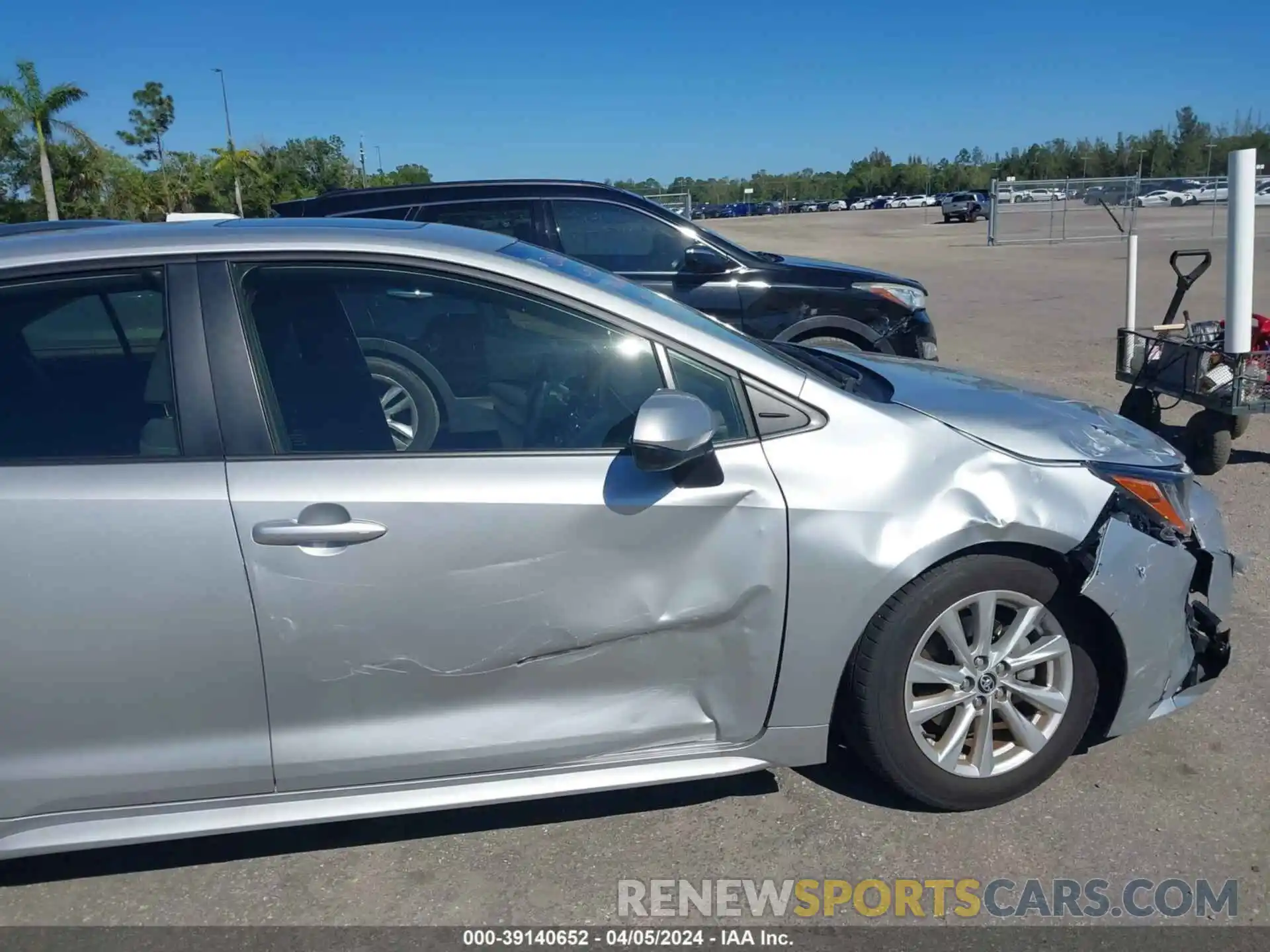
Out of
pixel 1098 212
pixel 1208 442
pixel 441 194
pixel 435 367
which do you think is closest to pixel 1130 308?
pixel 1208 442

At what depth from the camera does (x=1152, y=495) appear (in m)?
3.23

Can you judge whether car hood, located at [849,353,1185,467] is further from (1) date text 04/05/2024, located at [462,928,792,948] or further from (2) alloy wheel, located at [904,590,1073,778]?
(1) date text 04/05/2024, located at [462,928,792,948]

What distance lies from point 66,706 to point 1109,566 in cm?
285

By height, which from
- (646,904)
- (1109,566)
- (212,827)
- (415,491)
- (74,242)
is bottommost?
(646,904)

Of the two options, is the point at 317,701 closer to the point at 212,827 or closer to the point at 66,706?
the point at 212,827

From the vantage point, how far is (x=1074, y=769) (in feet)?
11.2

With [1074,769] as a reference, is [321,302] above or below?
above

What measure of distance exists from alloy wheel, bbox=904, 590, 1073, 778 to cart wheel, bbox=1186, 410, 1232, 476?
3.95 m

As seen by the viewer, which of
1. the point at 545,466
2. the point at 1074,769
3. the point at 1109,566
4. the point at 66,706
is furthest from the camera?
the point at 1074,769

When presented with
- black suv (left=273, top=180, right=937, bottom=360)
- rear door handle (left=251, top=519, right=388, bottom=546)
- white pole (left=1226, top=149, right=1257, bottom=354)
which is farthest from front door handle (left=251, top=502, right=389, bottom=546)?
white pole (left=1226, top=149, right=1257, bottom=354)

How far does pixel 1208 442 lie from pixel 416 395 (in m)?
5.32

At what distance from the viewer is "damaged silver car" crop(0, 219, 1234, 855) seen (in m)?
Answer: 2.70

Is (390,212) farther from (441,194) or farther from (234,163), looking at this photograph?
(234,163)

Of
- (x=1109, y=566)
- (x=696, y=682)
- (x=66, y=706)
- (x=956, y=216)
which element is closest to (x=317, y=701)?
(x=66, y=706)
